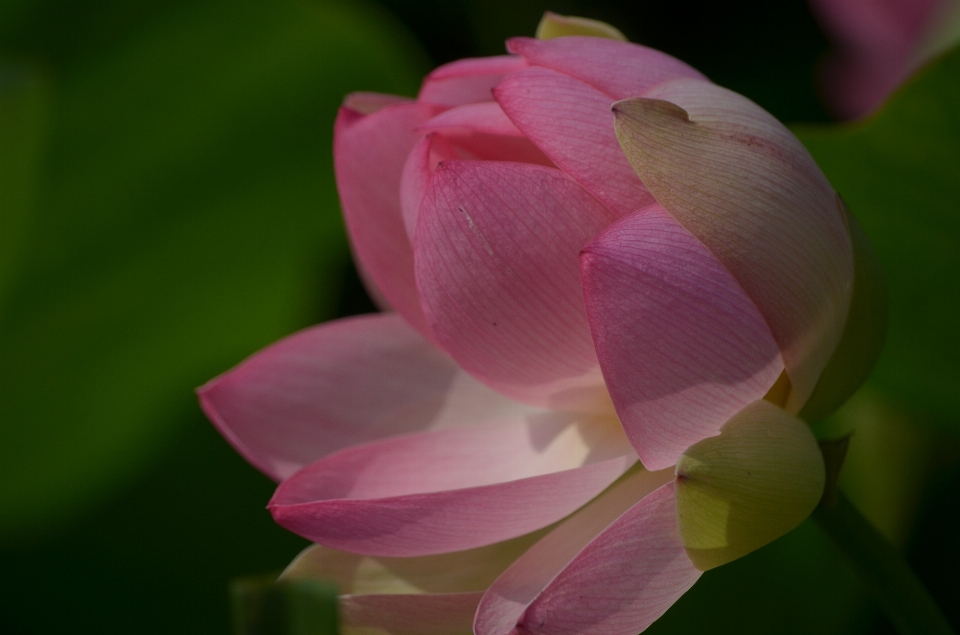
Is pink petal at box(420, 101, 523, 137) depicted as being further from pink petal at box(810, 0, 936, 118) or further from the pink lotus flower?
pink petal at box(810, 0, 936, 118)

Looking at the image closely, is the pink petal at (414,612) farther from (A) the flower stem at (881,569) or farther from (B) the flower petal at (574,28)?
(B) the flower petal at (574,28)

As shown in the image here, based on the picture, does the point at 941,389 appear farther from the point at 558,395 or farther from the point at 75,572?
the point at 75,572

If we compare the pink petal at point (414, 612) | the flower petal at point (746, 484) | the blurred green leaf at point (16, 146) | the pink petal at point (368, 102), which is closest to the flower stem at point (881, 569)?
the flower petal at point (746, 484)

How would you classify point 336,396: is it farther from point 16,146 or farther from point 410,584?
point 16,146

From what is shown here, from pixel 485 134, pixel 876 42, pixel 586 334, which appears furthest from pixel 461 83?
pixel 876 42

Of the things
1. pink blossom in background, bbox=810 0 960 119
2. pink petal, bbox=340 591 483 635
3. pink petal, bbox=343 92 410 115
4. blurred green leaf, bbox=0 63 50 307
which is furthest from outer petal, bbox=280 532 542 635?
pink blossom in background, bbox=810 0 960 119

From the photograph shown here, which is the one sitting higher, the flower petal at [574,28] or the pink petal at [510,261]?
the flower petal at [574,28]
